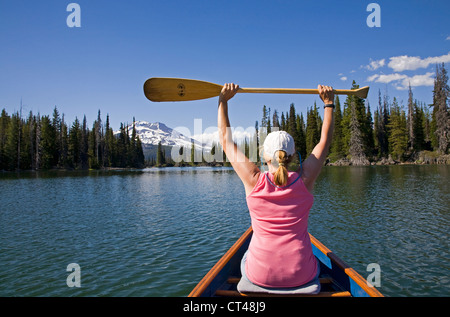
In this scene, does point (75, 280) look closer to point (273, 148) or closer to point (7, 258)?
point (7, 258)

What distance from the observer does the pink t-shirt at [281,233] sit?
2.46 meters

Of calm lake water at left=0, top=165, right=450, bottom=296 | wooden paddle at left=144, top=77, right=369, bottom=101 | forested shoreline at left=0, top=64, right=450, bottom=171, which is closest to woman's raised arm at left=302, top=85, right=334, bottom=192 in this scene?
wooden paddle at left=144, top=77, right=369, bottom=101

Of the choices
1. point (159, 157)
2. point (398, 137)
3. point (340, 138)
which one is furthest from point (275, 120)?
point (159, 157)

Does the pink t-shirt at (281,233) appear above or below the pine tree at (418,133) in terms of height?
below

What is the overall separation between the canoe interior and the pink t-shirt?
0.81 m

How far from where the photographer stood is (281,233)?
2523 millimetres

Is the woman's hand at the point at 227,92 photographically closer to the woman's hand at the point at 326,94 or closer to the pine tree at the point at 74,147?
the woman's hand at the point at 326,94

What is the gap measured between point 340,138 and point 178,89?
250 ft

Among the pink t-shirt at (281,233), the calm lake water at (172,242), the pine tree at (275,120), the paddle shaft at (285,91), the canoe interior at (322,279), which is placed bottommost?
the calm lake water at (172,242)

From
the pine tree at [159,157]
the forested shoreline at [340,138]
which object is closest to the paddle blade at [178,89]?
the forested shoreline at [340,138]

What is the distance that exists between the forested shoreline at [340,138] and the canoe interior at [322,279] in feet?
185

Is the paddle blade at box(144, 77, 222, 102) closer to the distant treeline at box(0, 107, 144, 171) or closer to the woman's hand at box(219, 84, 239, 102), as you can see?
the woman's hand at box(219, 84, 239, 102)

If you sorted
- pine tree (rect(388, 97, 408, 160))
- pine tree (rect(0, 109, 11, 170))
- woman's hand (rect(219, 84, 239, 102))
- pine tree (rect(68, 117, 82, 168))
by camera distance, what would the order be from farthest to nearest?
pine tree (rect(68, 117, 82, 168)) → pine tree (rect(0, 109, 11, 170)) → pine tree (rect(388, 97, 408, 160)) → woman's hand (rect(219, 84, 239, 102))

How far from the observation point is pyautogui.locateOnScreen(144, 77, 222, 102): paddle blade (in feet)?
14.8
